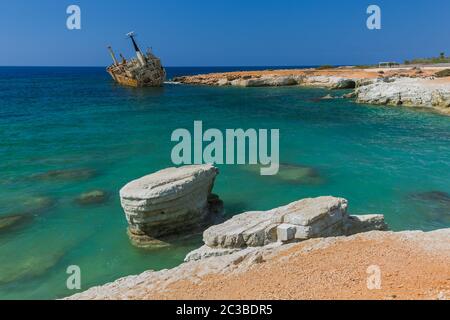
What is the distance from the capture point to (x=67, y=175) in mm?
20062

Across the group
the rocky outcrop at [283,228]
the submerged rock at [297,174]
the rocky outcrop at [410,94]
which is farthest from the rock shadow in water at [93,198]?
the rocky outcrop at [410,94]

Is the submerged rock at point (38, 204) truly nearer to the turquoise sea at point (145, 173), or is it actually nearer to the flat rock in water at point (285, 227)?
the turquoise sea at point (145, 173)

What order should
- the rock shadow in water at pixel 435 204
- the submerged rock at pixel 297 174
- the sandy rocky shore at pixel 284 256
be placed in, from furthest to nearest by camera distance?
the submerged rock at pixel 297 174 < the rock shadow in water at pixel 435 204 < the sandy rocky shore at pixel 284 256

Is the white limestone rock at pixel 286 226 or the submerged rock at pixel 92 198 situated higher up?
the white limestone rock at pixel 286 226

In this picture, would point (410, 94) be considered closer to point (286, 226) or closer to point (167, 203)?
point (286, 226)

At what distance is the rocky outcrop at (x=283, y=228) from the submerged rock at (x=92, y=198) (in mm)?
7589

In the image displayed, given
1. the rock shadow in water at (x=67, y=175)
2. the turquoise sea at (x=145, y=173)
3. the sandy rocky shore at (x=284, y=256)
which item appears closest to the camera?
the sandy rocky shore at (x=284, y=256)

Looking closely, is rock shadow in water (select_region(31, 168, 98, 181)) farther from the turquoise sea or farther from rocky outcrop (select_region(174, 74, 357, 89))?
rocky outcrop (select_region(174, 74, 357, 89))

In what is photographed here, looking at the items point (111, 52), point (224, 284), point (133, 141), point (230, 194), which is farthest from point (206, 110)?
point (111, 52)

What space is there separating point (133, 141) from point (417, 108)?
2924cm

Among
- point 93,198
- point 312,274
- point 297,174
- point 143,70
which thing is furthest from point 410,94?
point 143,70

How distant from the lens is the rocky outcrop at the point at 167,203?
38.6 ft

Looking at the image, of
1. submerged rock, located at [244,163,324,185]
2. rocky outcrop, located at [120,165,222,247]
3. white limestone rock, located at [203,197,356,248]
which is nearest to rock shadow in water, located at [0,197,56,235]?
rocky outcrop, located at [120,165,222,247]

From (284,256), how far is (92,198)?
10873 mm
